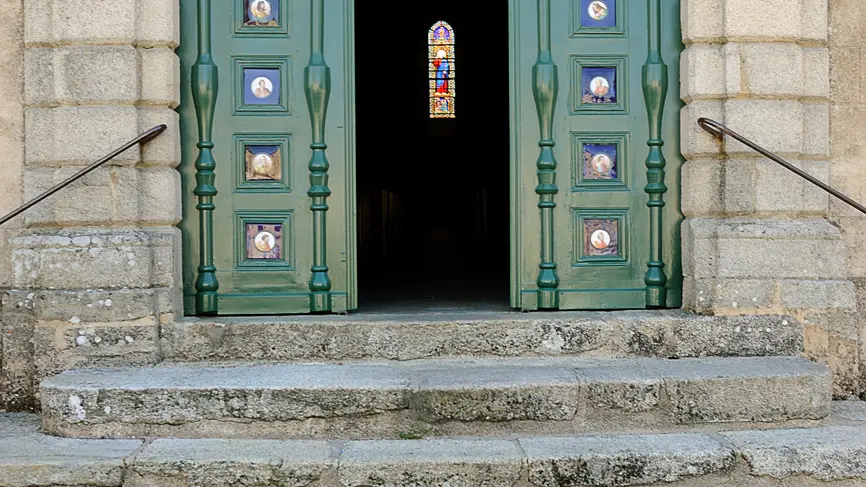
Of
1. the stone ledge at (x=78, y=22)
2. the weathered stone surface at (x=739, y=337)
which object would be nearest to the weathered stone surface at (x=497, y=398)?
Answer: the weathered stone surface at (x=739, y=337)

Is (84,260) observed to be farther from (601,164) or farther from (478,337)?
(601,164)

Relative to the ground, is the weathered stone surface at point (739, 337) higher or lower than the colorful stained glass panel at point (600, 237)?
lower

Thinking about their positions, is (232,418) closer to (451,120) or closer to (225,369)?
(225,369)

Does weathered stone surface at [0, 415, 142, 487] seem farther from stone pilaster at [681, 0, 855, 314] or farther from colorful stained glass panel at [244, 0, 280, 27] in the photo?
stone pilaster at [681, 0, 855, 314]

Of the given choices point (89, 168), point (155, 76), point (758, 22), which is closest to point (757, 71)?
point (758, 22)

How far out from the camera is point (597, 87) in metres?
4.43

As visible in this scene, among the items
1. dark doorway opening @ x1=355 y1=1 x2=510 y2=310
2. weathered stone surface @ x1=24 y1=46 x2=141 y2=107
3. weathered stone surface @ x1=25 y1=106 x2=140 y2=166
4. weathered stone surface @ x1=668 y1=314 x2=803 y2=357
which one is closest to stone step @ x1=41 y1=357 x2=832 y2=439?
weathered stone surface @ x1=668 y1=314 x2=803 y2=357

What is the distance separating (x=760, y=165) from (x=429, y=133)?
17037 millimetres

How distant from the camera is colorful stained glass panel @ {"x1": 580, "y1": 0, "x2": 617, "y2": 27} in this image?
4453 mm

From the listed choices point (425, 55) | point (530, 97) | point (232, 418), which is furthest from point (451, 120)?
point (232, 418)

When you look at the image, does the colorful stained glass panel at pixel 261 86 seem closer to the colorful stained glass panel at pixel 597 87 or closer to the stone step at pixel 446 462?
the colorful stained glass panel at pixel 597 87

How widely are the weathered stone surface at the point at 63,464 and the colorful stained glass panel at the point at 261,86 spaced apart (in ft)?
6.61

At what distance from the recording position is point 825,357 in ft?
13.3

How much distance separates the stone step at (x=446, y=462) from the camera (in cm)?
309
